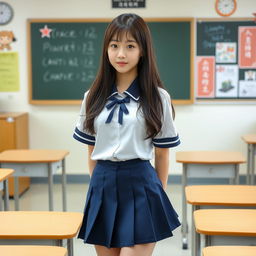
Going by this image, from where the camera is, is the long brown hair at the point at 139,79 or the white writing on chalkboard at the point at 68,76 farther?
the white writing on chalkboard at the point at 68,76

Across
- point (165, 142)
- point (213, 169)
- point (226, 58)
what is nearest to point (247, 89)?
point (226, 58)

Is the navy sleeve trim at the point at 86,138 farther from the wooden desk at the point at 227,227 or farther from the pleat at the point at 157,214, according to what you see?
the wooden desk at the point at 227,227

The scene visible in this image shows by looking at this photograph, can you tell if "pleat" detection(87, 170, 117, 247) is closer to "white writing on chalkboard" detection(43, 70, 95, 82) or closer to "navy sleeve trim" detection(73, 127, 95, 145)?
"navy sleeve trim" detection(73, 127, 95, 145)

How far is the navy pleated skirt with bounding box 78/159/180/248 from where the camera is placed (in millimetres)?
1773

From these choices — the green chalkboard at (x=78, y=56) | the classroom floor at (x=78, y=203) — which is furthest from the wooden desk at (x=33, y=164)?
the green chalkboard at (x=78, y=56)

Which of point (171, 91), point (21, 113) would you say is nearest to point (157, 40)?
point (171, 91)

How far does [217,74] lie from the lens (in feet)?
17.9

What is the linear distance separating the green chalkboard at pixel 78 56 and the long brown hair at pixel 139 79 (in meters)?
3.67

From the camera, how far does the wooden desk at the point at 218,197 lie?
97.7 inches

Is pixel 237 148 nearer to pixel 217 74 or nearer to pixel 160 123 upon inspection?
pixel 217 74

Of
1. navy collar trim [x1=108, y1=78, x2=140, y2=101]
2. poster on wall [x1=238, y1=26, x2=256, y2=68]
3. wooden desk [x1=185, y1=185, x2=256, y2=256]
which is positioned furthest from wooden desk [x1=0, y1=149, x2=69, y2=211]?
poster on wall [x1=238, y1=26, x2=256, y2=68]

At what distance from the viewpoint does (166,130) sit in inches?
73.7

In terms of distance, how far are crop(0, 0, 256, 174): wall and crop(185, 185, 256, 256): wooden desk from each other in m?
2.86

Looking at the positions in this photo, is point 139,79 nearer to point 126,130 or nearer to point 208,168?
point 126,130
